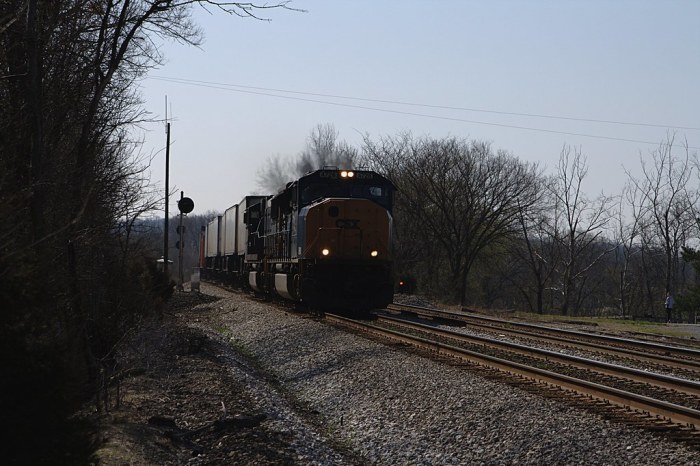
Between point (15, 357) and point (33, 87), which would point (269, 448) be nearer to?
point (15, 357)

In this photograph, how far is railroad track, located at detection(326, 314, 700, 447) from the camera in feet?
29.4

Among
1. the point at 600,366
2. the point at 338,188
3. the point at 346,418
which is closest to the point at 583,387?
the point at 600,366

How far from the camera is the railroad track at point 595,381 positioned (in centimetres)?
897

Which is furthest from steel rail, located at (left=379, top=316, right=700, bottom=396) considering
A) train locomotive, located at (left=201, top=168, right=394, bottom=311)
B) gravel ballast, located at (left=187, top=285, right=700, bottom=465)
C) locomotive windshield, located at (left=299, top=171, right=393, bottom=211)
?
locomotive windshield, located at (left=299, top=171, right=393, bottom=211)

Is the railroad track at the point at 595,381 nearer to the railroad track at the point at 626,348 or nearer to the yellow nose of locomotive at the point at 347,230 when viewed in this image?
the railroad track at the point at 626,348

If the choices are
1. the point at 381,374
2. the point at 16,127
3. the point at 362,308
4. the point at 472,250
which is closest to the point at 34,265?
the point at 16,127

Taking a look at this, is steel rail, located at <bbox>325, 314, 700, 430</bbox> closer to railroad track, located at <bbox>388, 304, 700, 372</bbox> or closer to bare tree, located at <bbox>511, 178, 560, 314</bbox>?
railroad track, located at <bbox>388, 304, 700, 372</bbox>

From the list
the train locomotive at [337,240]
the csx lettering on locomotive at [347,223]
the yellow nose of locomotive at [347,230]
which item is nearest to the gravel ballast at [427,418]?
the train locomotive at [337,240]

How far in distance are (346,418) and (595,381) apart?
12.4 feet

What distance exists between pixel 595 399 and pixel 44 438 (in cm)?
742

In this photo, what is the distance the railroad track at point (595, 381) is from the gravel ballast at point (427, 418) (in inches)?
20.2

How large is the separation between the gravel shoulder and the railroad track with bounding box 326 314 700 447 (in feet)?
1.85

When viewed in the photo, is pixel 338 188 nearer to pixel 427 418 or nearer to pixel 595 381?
pixel 595 381

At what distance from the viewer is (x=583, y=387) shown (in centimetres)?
1082
